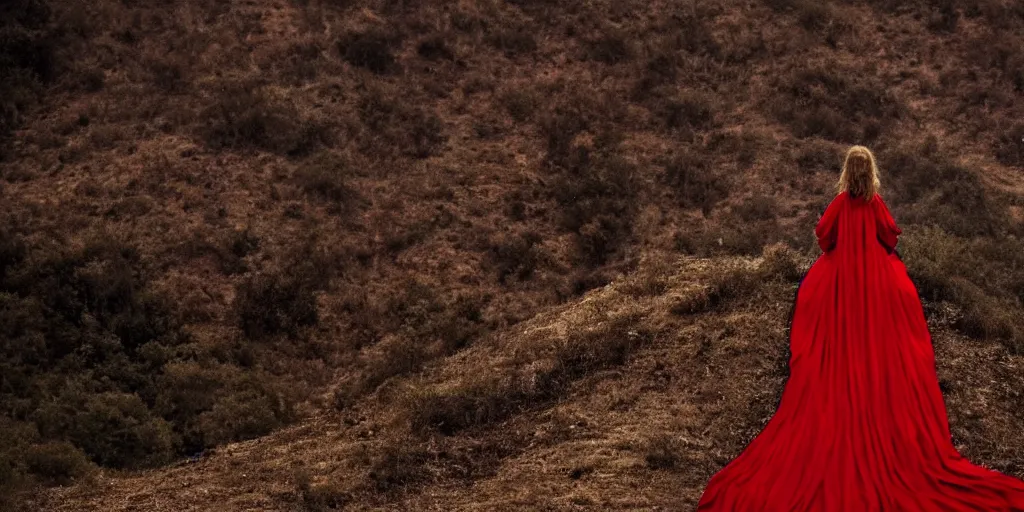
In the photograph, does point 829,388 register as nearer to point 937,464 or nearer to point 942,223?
point 937,464

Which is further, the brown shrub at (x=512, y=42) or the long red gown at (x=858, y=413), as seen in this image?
the brown shrub at (x=512, y=42)

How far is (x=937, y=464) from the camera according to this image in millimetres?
7277

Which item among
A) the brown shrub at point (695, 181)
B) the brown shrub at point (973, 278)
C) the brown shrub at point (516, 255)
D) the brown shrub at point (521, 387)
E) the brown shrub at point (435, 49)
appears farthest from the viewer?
the brown shrub at point (435, 49)

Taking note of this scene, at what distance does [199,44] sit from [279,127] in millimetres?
2865

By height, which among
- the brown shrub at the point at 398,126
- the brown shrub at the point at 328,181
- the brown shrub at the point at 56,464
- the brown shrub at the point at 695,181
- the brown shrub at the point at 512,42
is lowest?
the brown shrub at the point at 56,464

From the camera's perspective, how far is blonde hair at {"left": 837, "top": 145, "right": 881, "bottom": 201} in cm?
769

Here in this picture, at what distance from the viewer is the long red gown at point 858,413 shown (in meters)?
7.13

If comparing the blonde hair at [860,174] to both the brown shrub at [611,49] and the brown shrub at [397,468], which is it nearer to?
the brown shrub at [397,468]

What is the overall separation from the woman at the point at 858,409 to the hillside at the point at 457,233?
4.18ft

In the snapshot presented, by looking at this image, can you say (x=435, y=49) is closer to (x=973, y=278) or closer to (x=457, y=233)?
(x=457, y=233)

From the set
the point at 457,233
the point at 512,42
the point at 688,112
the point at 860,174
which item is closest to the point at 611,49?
the point at 512,42

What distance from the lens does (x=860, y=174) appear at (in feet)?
25.3

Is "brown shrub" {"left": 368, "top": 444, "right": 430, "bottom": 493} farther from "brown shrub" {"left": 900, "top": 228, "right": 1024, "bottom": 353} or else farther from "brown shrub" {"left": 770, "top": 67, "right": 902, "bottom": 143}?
"brown shrub" {"left": 770, "top": 67, "right": 902, "bottom": 143}

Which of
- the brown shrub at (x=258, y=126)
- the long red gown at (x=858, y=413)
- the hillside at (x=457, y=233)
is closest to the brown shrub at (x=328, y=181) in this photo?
the hillside at (x=457, y=233)
